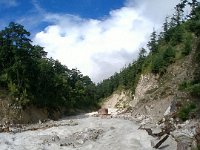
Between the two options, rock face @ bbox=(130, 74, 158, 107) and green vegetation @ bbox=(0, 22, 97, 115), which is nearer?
green vegetation @ bbox=(0, 22, 97, 115)

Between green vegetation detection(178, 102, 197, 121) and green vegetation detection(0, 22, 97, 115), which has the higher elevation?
green vegetation detection(0, 22, 97, 115)

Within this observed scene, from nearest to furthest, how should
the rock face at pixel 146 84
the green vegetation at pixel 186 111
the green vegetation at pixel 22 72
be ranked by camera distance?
1. the green vegetation at pixel 186 111
2. the green vegetation at pixel 22 72
3. the rock face at pixel 146 84

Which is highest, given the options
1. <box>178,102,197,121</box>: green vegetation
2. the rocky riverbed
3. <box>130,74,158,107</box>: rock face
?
<box>130,74,158,107</box>: rock face

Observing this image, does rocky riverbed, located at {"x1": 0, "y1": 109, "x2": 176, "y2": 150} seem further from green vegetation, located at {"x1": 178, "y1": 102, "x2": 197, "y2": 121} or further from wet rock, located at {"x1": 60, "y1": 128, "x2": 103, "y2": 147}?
green vegetation, located at {"x1": 178, "y1": 102, "x2": 197, "y2": 121}

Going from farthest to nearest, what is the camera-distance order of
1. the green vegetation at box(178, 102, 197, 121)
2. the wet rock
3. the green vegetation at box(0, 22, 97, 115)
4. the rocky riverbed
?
the green vegetation at box(0, 22, 97, 115) < the green vegetation at box(178, 102, 197, 121) < the wet rock < the rocky riverbed

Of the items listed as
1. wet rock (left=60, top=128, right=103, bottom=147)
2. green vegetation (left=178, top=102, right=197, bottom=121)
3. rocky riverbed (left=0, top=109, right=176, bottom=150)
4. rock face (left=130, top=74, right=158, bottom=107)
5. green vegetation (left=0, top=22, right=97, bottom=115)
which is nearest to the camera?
rocky riverbed (left=0, top=109, right=176, bottom=150)

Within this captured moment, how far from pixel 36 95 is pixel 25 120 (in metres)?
8.84

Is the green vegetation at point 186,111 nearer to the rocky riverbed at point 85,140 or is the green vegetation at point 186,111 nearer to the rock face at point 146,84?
the rocky riverbed at point 85,140

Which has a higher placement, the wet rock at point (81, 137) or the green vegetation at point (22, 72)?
the green vegetation at point (22, 72)

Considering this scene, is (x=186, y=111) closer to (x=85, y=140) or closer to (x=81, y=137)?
(x=85, y=140)

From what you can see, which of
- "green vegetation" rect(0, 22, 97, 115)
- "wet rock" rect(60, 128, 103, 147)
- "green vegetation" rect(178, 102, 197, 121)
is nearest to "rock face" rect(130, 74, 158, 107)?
"green vegetation" rect(0, 22, 97, 115)

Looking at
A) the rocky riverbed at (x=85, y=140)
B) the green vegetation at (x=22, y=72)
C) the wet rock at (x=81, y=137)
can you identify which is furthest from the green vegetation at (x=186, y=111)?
the green vegetation at (x=22, y=72)

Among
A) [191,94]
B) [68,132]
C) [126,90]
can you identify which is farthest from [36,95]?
[126,90]

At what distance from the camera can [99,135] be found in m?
34.7
